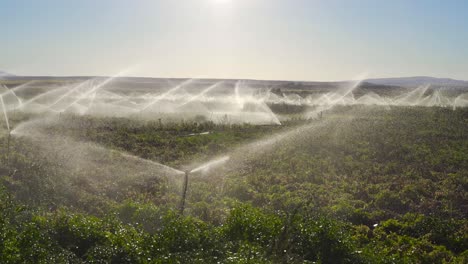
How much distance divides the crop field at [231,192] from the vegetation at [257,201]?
0.04m

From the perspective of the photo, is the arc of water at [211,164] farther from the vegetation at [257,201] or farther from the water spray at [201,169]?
the vegetation at [257,201]

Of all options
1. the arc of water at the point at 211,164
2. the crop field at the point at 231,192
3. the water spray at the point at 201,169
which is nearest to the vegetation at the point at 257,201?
the crop field at the point at 231,192

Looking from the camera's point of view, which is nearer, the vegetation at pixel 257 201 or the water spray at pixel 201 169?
the vegetation at pixel 257 201

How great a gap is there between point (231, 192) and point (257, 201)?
108 centimetres

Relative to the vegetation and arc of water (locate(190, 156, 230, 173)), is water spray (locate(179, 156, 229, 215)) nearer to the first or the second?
arc of water (locate(190, 156, 230, 173))

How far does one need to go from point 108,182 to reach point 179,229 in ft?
24.0

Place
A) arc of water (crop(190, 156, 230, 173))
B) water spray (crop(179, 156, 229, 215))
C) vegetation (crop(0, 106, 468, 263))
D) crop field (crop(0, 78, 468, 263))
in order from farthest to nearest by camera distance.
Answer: arc of water (crop(190, 156, 230, 173)) < water spray (crop(179, 156, 229, 215)) < crop field (crop(0, 78, 468, 263)) < vegetation (crop(0, 106, 468, 263))

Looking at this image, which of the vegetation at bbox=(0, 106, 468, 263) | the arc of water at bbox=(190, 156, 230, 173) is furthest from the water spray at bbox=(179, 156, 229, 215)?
the vegetation at bbox=(0, 106, 468, 263)

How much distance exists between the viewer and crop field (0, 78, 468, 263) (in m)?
8.63

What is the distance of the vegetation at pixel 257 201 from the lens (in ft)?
27.9

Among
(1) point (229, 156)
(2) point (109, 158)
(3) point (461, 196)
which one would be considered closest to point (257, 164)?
(1) point (229, 156)

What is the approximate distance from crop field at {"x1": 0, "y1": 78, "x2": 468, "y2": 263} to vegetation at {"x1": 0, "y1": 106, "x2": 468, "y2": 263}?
0.14 ft

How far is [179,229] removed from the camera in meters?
8.90

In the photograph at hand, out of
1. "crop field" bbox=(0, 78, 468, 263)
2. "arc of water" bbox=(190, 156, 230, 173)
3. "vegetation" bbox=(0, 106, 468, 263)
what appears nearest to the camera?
"vegetation" bbox=(0, 106, 468, 263)
